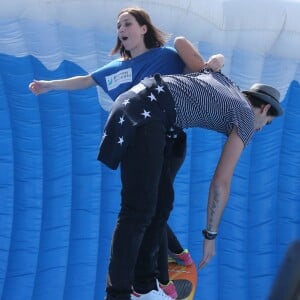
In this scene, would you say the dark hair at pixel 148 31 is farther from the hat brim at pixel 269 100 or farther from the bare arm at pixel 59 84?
the hat brim at pixel 269 100

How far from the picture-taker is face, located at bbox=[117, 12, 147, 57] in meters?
2.13

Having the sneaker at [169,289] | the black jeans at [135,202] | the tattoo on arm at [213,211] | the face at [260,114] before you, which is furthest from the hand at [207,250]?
the face at [260,114]

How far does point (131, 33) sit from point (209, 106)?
1.73ft

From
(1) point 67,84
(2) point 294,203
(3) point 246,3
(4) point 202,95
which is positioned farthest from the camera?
(2) point 294,203

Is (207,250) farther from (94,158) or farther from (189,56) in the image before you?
(94,158)

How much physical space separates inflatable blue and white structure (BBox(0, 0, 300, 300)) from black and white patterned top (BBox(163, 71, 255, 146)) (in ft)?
5.44

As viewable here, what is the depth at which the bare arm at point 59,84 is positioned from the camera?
7.46 ft

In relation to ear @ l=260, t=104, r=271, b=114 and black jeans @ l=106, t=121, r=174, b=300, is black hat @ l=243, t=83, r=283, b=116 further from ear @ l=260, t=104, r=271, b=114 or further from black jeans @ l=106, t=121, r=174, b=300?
black jeans @ l=106, t=121, r=174, b=300

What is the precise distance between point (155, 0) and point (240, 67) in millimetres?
661

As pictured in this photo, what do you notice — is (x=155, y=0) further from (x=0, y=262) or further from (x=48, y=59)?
(x=0, y=262)

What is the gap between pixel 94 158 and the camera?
343cm

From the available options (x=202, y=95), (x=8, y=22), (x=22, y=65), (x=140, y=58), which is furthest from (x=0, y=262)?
(x=202, y=95)

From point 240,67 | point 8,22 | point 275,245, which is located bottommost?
point 275,245

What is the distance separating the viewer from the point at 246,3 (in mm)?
3461
